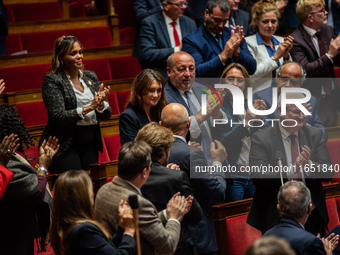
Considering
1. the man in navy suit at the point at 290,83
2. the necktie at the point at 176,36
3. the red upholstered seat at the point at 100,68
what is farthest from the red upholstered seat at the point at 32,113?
the man in navy suit at the point at 290,83

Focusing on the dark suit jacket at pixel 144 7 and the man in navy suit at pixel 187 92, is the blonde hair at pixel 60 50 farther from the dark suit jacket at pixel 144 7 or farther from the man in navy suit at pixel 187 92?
the dark suit jacket at pixel 144 7

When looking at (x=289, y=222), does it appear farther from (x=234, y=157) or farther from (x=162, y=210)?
(x=234, y=157)

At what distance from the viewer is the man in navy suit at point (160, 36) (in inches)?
109

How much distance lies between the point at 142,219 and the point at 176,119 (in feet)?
1.58

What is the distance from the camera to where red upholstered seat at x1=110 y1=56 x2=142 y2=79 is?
11.7 feet

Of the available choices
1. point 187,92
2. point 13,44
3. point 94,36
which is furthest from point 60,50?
point 94,36

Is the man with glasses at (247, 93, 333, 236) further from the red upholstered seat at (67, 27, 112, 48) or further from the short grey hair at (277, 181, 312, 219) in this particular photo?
the red upholstered seat at (67, 27, 112, 48)

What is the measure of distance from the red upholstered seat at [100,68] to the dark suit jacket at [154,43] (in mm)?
638

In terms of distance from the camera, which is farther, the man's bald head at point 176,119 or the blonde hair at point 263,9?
the blonde hair at point 263,9

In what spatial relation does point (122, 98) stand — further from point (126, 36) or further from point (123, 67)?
point (126, 36)

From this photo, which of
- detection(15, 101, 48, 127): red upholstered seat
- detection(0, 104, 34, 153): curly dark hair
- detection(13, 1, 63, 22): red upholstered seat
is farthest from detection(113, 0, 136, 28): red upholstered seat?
detection(0, 104, 34, 153): curly dark hair

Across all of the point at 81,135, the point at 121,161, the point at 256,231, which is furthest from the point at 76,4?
the point at 121,161

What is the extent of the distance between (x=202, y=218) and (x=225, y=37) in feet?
3.80

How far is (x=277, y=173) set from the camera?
1.89m
